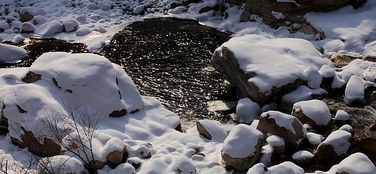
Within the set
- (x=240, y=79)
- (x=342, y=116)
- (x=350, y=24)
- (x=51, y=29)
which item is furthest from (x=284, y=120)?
(x=51, y=29)

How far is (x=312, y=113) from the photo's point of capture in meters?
10.2

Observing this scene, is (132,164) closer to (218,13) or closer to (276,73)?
(276,73)

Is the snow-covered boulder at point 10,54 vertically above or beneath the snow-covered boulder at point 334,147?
beneath

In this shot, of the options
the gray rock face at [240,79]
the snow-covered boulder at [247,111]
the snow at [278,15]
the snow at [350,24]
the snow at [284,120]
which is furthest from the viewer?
the snow at [278,15]

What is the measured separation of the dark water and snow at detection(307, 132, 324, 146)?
93.0 inches

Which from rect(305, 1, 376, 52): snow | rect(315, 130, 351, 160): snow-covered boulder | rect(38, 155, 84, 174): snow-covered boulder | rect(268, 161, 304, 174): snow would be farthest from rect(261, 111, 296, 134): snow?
rect(305, 1, 376, 52): snow

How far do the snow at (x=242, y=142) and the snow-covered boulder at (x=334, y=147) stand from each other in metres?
1.25

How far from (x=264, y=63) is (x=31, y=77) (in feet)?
18.2

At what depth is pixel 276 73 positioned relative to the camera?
11.5 meters

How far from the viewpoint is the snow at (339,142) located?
9125mm

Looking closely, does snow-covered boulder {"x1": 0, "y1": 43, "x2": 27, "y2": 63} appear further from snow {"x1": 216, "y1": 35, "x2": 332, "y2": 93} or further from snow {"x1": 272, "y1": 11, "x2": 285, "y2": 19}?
snow {"x1": 272, "y1": 11, "x2": 285, "y2": 19}

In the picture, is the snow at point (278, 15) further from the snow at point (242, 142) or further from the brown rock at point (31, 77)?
the brown rock at point (31, 77)

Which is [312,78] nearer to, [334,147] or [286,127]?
[286,127]

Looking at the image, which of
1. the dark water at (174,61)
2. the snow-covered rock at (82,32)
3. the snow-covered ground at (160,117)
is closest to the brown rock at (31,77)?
the snow-covered ground at (160,117)
